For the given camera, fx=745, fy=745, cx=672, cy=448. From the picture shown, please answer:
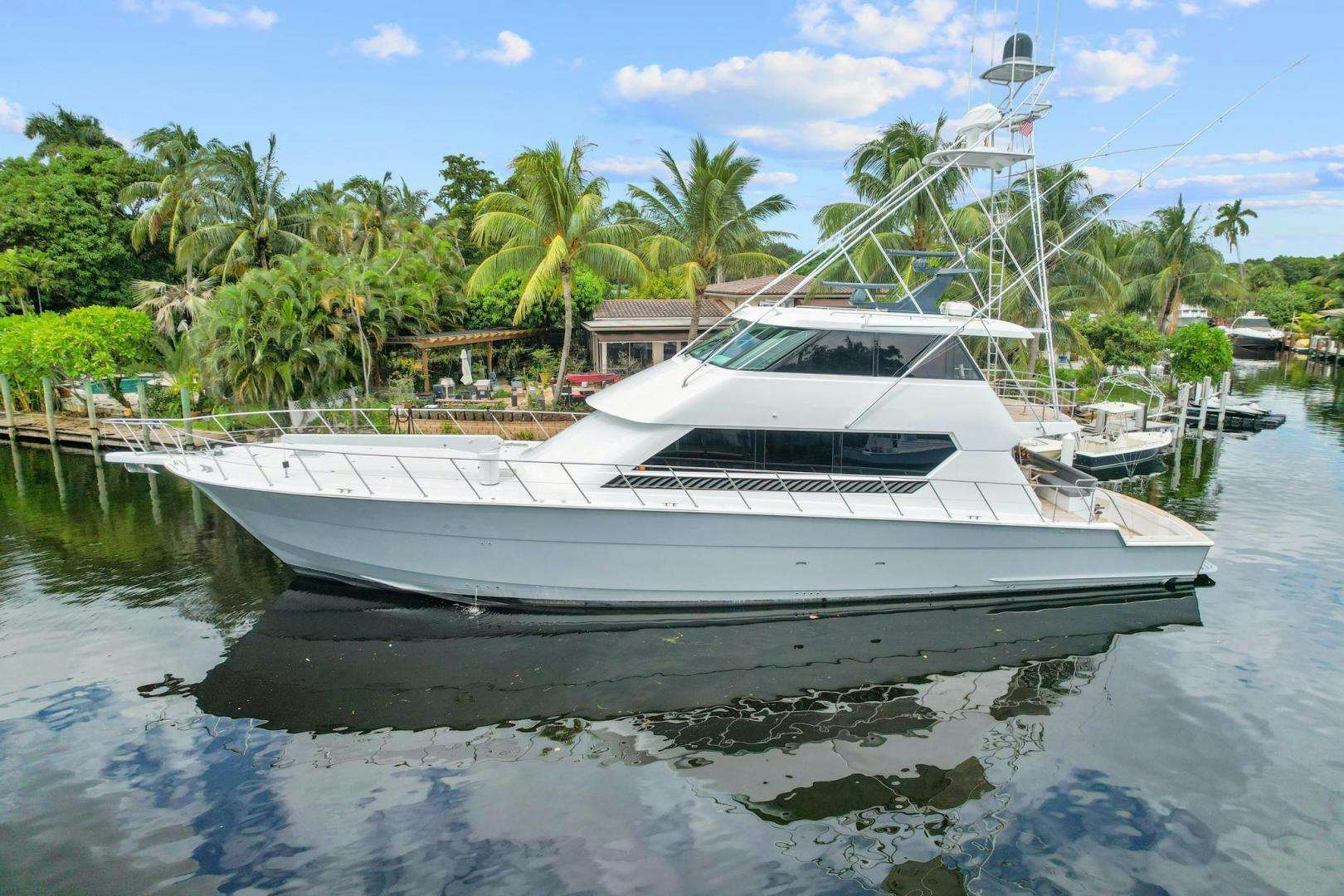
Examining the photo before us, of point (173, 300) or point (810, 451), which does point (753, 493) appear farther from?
point (173, 300)

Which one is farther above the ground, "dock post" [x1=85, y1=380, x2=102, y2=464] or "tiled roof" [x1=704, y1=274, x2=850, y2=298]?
"tiled roof" [x1=704, y1=274, x2=850, y2=298]

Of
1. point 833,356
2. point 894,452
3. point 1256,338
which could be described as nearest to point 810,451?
point 894,452

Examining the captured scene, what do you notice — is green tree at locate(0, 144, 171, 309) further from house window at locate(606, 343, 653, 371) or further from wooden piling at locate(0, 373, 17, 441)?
house window at locate(606, 343, 653, 371)

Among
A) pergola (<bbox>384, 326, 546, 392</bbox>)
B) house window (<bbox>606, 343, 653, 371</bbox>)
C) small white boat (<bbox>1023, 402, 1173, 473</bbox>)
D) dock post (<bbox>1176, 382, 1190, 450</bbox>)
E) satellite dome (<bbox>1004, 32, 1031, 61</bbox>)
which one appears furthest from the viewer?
house window (<bbox>606, 343, 653, 371</bbox>)

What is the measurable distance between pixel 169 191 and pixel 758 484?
2690 cm

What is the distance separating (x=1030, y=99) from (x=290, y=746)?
37.8 ft

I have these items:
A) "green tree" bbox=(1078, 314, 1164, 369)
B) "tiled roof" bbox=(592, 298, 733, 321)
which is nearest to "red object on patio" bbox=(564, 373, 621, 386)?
"tiled roof" bbox=(592, 298, 733, 321)

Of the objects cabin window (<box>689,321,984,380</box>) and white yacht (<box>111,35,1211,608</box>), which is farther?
cabin window (<box>689,321,984,380</box>)

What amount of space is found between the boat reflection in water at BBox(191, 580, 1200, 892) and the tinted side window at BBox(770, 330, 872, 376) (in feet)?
10.4

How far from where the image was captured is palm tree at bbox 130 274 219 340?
81.0 feet

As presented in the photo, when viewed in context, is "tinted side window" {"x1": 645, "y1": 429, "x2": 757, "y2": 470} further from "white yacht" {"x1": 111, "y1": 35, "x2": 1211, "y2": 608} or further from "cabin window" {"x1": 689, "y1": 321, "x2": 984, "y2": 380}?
"cabin window" {"x1": 689, "y1": 321, "x2": 984, "y2": 380}

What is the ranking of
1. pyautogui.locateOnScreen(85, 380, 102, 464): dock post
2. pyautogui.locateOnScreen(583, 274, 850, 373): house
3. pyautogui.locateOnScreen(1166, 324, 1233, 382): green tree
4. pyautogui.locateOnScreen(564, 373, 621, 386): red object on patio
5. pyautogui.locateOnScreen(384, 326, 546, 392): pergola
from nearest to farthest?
pyautogui.locateOnScreen(85, 380, 102, 464): dock post, pyautogui.locateOnScreen(384, 326, 546, 392): pergola, pyautogui.locateOnScreen(564, 373, 621, 386): red object on patio, pyautogui.locateOnScreen(1166, 324, 1233, 382): green tree, pyautogui.locateOnScreen(583, 274, 850, 373): house

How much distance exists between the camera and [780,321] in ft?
31.2

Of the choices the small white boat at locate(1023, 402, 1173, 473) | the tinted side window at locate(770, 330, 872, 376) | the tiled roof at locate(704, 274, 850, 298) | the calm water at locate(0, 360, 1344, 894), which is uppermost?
the tiled roof at locate(704, 274, 850, 298)
